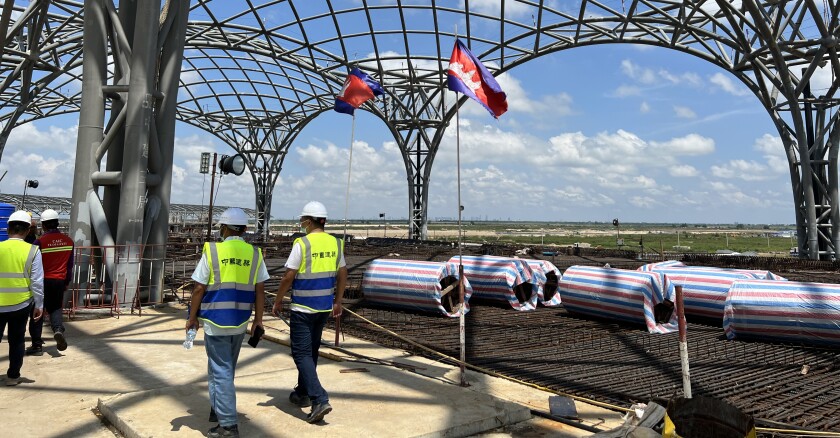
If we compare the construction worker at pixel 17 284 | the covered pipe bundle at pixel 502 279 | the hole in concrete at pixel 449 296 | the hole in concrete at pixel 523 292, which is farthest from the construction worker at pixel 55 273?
the hole in concrete at pixel 523 292

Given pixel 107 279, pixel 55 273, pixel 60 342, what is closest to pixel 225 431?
pixel 60 342

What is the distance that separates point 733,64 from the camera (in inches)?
949

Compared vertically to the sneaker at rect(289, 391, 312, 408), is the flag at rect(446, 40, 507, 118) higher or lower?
higher

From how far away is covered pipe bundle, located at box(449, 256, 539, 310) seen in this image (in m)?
12.3

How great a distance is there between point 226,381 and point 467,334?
582 centimetres

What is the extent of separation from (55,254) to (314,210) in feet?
14.7

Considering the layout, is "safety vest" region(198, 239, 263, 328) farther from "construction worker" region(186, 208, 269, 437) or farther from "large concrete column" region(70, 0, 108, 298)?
"large concrete column" region(70, 0, 108, 298)

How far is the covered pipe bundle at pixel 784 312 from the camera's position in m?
8.25

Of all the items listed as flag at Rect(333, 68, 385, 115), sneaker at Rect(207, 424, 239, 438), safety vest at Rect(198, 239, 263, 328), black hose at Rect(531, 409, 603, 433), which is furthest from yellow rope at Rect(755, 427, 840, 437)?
flag at Rect(333, 68, 385, 115)

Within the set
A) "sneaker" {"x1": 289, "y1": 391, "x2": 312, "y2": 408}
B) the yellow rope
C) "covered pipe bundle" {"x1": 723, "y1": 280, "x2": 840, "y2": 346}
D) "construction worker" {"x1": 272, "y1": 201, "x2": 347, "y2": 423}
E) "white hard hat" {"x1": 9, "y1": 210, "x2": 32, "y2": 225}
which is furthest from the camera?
"covered pipe bundle" {"x1": 723, "y1": 280, "x2": 840, "y2": 346}

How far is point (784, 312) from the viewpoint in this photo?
8.62 m

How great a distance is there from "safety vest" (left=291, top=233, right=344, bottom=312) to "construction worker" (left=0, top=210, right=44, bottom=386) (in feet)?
10.4

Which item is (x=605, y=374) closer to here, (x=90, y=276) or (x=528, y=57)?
(x=90, y=276)

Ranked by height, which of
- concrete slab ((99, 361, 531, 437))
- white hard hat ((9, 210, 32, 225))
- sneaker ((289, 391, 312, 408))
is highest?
white hard hat ((9, 210, 32, 225))
